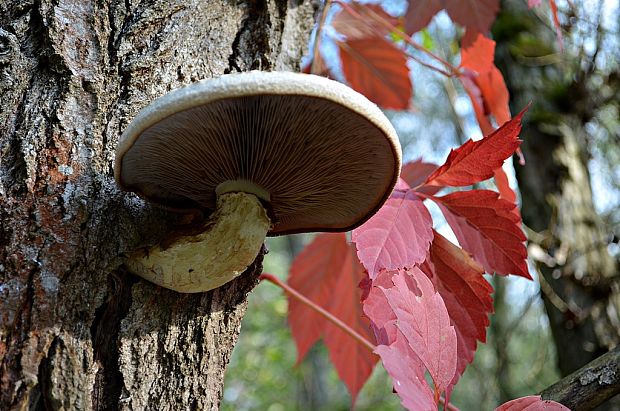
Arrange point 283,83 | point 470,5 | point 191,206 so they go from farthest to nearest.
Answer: point 470,5, point 191,206, point 283,83

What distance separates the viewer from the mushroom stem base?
3.37 feet

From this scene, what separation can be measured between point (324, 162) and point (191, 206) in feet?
1.07

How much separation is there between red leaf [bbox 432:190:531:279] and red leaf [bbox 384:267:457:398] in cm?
35

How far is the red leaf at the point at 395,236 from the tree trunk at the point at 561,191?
1824mm

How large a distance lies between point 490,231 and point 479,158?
0.18 metres

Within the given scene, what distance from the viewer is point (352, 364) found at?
1838mm

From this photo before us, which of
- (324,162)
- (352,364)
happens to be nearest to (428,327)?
(324,162)

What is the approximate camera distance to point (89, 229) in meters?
1.02

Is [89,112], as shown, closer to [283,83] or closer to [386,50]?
[283,83]

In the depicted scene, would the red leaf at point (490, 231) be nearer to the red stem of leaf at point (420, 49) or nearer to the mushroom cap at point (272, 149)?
the mushroom cap at point (272, 149)

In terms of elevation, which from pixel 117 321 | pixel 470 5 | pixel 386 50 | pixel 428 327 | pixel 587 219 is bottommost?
pixel 428 327

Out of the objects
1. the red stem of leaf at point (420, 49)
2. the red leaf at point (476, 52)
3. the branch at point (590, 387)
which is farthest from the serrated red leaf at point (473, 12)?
the branch at point (590, 387)

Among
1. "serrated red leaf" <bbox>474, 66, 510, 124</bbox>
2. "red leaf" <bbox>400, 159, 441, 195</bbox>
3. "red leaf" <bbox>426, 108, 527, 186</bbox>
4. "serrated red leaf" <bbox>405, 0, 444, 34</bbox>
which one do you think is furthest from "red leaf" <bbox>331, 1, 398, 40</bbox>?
"red leaf" <bbox>426, 108, 527, 186</bbox>

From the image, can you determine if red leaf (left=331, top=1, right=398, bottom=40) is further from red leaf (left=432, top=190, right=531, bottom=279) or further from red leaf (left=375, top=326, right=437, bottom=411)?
A: red leaf (left=375, top=326, right=437, bottom=411)
